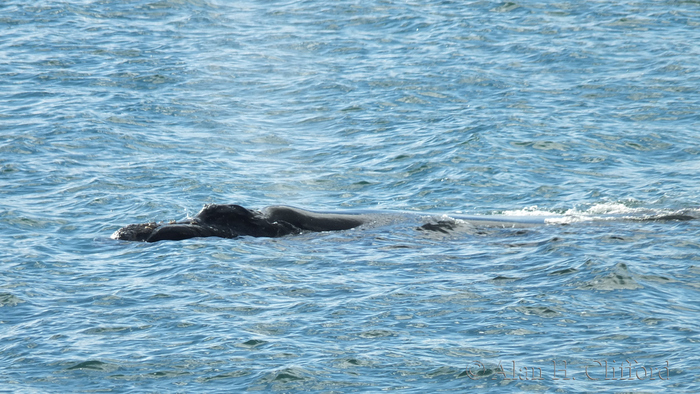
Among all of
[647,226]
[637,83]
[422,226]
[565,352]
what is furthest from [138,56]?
[565,352]

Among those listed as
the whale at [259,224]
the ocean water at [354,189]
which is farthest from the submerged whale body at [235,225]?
the ocean water at [354,189]

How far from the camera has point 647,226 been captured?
49.6 feet

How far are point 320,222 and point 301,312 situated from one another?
3721 millimetres

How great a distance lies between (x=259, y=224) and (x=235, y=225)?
40cm

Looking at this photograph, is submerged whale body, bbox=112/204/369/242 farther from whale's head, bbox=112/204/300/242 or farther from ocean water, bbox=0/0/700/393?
ocean water, bbox=0/0/700/393

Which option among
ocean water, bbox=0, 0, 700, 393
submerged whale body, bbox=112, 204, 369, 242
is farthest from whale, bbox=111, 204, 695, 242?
ocean water, bbox=0, 0, 700, 393

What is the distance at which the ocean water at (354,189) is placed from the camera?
10.7 metres

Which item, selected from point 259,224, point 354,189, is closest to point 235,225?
point 259,224

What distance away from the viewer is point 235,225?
606 inches

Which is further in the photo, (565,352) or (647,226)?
(647,226)

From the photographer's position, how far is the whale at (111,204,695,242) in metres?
15.2

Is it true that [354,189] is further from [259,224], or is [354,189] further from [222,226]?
[222,226]

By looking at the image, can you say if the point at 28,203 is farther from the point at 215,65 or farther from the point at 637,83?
the point at 637,83

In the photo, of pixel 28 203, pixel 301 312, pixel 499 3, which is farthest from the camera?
pixel 499 3
